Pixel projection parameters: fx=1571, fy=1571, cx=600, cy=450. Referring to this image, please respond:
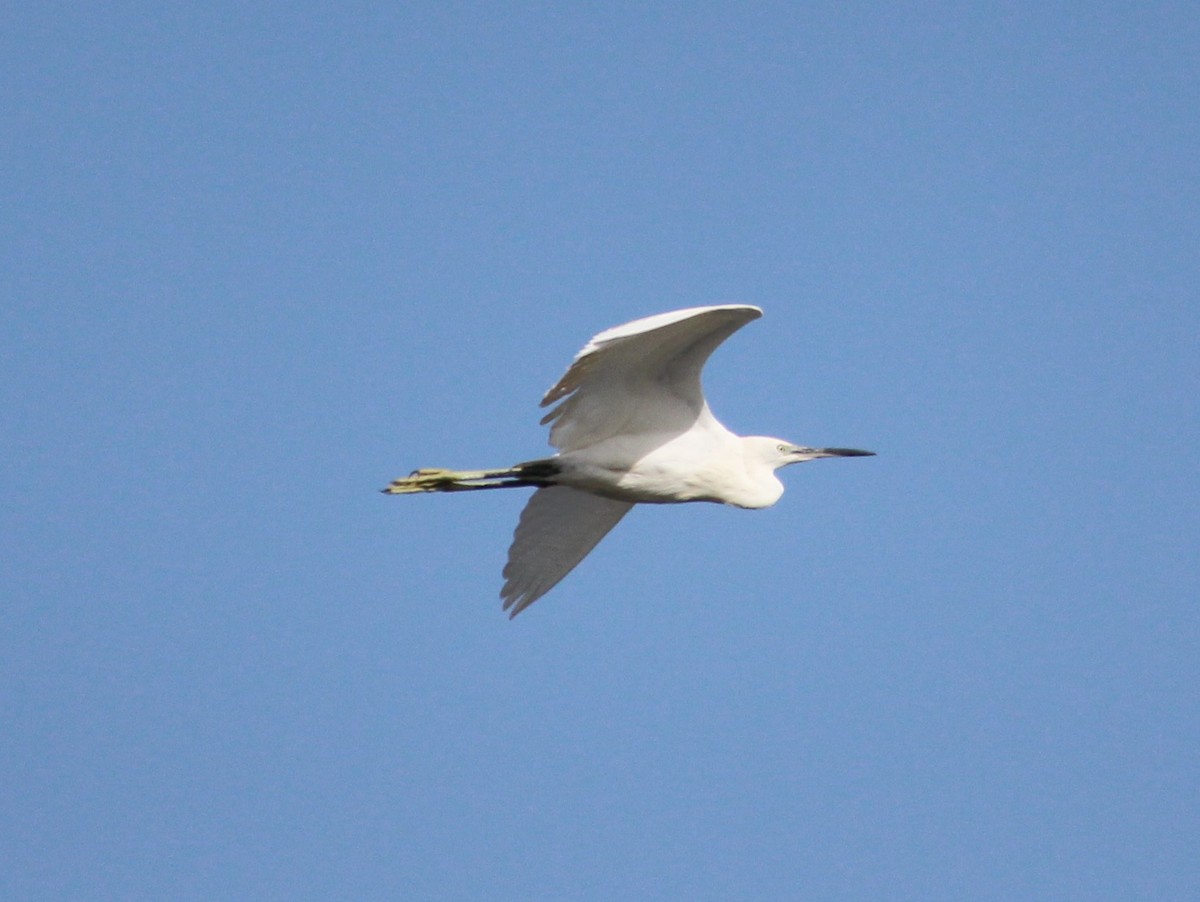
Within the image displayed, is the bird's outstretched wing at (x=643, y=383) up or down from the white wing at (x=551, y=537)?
up

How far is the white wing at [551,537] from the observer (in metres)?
12.4

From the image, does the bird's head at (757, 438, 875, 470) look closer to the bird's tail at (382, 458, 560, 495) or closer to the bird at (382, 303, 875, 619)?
the bird at (382, 303, 875, 619)

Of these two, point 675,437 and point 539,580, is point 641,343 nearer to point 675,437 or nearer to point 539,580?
point 675,437

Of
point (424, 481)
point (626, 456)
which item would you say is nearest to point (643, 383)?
point (626, 456)

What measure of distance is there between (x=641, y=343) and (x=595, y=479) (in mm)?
1484

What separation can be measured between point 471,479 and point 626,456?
1.17m

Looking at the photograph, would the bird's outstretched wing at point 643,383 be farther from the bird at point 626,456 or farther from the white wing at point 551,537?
the white wing at point 551,537

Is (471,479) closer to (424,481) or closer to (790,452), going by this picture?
(424,481)

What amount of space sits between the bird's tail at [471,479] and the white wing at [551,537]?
0.88 m

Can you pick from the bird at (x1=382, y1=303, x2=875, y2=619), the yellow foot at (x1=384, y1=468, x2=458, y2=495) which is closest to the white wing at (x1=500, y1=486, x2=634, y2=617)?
the bird at (x1=382, y1=303, x2=875, y2=619)

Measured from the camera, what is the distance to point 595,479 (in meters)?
11.3

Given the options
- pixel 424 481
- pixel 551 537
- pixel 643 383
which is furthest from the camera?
pixel 551 537

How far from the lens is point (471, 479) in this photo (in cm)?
1145

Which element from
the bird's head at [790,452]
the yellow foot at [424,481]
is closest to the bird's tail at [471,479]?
the yellow foot at [424,481]
